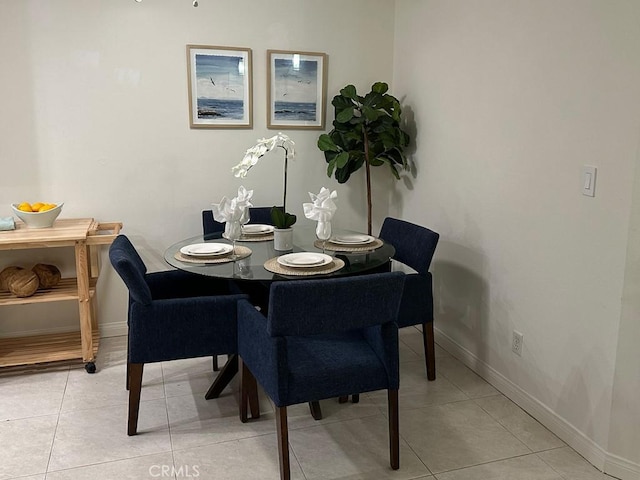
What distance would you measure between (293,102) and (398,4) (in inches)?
40.1

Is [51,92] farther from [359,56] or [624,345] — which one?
[624,345]

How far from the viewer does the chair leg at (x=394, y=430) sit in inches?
93.3

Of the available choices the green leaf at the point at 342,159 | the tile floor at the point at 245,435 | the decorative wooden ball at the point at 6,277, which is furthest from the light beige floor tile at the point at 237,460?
the green leaf at the point at 342,159

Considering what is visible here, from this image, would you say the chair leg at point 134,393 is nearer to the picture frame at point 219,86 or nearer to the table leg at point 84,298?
the table leg at point 84,298

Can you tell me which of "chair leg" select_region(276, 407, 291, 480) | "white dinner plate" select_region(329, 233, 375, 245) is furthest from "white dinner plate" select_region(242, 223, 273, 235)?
"chair leg" select_region(276, 407, 291, 480)

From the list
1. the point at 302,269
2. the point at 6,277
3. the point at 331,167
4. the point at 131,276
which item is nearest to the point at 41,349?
the point at 6,277

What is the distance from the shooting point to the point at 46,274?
135 inches

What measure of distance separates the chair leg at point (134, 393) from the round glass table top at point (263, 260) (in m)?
0.49

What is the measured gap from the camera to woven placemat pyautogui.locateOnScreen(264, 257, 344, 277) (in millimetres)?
2556

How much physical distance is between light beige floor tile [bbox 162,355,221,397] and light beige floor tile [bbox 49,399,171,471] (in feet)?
0.60

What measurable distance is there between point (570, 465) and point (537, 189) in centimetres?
124

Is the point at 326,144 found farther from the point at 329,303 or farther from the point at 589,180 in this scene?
the point at 329,303

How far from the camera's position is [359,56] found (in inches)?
161

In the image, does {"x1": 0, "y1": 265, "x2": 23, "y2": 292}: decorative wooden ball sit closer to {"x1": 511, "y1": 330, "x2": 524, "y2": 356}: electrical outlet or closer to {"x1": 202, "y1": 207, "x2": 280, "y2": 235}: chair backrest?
{"x1": 202, "y1": 207, "x2": 280, "y2": 235}: chair backrest
